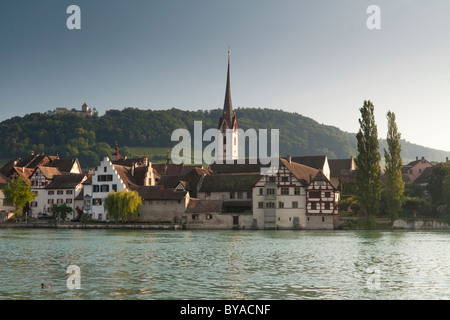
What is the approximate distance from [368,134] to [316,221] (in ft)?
53.4

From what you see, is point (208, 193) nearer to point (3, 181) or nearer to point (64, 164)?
point (64, 164)

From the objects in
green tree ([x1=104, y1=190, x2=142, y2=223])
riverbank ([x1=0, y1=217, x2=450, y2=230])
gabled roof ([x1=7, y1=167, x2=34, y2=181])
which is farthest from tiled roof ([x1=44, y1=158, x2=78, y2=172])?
green tree ([x1=104, y1=190, x2=142, y2=223])

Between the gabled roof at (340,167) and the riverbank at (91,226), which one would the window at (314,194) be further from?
the gabled roof at (340,167)

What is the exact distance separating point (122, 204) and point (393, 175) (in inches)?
1733

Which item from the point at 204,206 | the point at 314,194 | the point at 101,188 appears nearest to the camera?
the point at 314,194

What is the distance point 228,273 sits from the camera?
98.7ft

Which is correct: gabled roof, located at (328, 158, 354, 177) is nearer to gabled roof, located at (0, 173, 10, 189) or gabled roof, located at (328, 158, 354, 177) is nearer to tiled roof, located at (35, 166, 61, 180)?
tiled roof, located at (35, 166, 61, 180)

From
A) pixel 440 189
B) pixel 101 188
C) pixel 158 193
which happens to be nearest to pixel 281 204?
pixel 158 193

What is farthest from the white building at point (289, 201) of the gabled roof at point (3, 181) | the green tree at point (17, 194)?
the gabled roof at point (3, 181)

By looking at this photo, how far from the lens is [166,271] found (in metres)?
30.9

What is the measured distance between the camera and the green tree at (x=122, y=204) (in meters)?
89.5

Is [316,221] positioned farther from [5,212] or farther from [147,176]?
[5,212]

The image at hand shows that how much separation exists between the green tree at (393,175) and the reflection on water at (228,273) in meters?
36.3
